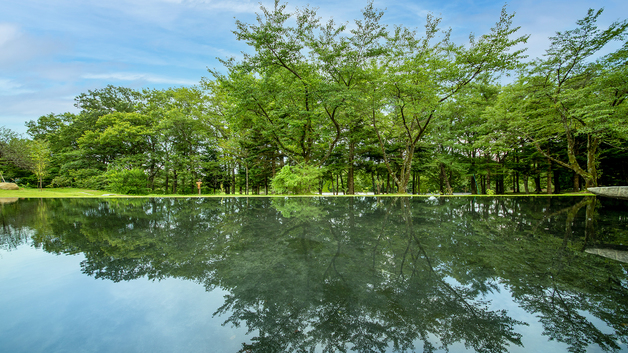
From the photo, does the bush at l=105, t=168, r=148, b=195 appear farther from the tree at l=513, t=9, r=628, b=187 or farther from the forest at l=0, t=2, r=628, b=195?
the tree at l=513, t=9, r=628, b=187

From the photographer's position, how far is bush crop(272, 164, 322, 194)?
33.4 feet

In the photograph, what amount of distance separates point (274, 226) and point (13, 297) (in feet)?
7.52

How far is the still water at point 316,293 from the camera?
966 mm

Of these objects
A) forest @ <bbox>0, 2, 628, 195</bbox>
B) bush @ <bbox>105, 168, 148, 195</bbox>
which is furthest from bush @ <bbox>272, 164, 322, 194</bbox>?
bush @ <bbox>105, 168, 148, 195</bbox>

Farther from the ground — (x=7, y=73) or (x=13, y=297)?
(x=7, y=73)

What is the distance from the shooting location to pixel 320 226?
3.21m

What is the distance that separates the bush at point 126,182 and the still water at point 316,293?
42.1 feet

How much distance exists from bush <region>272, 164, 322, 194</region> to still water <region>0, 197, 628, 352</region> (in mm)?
7572

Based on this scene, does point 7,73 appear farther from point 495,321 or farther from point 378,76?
point 495,321

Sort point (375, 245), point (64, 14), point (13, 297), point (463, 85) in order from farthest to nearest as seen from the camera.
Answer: point (463, 85), point (64, 14), point (375, 245), point (13, 297)

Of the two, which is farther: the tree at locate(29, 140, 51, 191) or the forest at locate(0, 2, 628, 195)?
the tree at locate(29, 140, 51, 191)

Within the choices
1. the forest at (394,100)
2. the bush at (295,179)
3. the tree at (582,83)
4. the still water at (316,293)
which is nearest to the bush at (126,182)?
the forest at (394,100)

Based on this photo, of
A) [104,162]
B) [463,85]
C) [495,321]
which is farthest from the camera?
[104,162]

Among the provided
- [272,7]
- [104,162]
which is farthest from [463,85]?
[104,162]
